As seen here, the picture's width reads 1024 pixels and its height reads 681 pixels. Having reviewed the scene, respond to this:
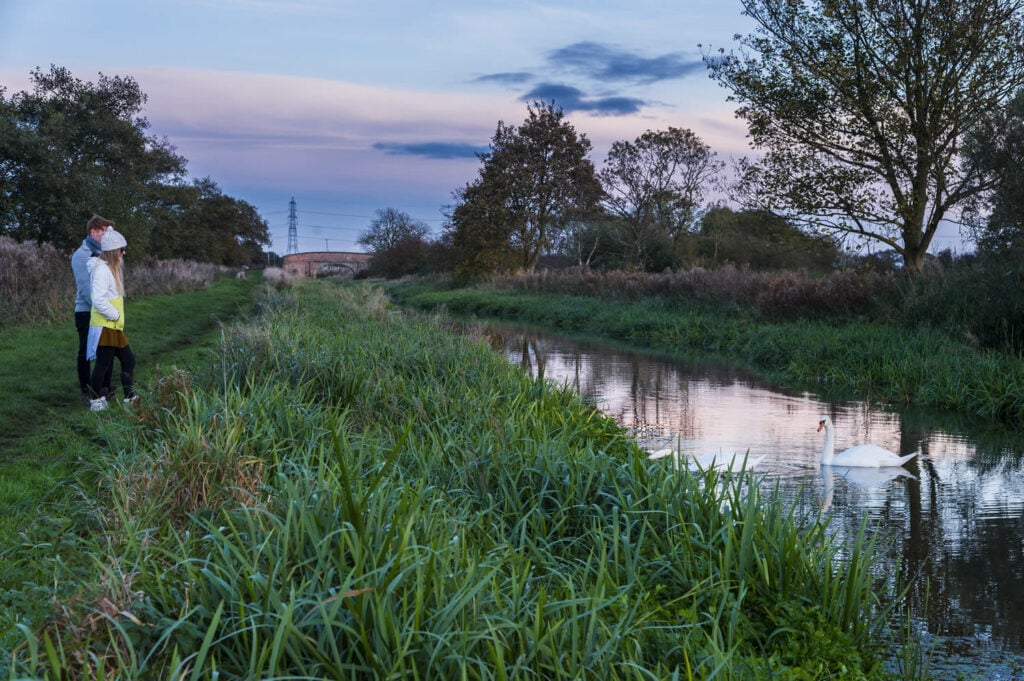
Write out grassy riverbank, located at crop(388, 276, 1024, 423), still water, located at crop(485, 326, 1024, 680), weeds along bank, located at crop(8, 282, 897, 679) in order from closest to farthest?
weeds along bank, located at crop(8, 282, 897, 679) < still water, located at crop(485, 326, 1024, 680) < grassy riverbank, located at crop(388, 276, 1024, 423)

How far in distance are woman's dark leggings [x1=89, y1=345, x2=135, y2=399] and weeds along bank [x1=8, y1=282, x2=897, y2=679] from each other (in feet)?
8.68

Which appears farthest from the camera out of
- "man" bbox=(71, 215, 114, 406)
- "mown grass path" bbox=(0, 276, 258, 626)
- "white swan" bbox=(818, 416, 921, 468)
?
"man" bbox=(71, 215, 114, 406)

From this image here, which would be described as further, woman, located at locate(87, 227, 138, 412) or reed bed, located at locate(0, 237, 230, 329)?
reed bed, located at locate(0, 237, 230, 329)

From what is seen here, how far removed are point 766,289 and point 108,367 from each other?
15438 mm

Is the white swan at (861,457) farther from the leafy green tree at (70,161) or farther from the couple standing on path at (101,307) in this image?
the leafy green tree at (70,161)

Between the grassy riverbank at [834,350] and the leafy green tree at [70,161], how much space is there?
551 inches

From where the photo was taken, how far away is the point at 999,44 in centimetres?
1562

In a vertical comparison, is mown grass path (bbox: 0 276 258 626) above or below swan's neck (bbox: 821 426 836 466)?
above

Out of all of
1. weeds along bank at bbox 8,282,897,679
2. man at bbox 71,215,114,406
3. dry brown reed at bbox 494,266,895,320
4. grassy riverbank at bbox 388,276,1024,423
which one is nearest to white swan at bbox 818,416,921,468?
weeds along bank at bbox 8,282,897,679

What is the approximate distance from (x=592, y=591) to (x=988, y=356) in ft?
37.0

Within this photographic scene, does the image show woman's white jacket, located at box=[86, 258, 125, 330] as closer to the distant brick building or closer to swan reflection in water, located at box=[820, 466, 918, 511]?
swan reflection in water, located at box=[820, 466, 918, 511]

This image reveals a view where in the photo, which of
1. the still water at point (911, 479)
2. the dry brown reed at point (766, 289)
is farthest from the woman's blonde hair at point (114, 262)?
the dry brown reed at point (766, 289)

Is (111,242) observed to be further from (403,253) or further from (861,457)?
(403,253)

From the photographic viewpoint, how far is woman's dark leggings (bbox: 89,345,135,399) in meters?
9.00
